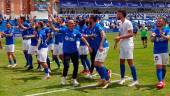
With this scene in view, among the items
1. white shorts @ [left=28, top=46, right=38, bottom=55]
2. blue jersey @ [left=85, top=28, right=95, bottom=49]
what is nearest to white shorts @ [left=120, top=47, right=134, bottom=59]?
blue jersey @ [left=85, top=28, right=95, bottom=49]

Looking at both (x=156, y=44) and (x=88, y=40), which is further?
(x=88, y=40)

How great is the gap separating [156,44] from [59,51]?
4962mm

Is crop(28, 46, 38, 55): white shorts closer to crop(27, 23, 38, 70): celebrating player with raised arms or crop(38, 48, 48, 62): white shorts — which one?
crop(27, 23, 38, 70): celebrating player with raised arms

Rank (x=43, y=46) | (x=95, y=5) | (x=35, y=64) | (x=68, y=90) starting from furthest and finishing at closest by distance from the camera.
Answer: (x=95, y=5)
(x=35, y=64)
(x=43, y=46)
(x=68, y=90)

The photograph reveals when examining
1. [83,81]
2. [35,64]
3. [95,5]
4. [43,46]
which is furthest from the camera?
[95,5]

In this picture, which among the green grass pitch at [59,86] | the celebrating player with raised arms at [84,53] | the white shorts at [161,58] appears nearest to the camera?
the green grass pitch at [59,86]

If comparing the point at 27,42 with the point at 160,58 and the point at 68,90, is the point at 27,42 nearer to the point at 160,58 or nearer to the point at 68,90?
the point at 68,90

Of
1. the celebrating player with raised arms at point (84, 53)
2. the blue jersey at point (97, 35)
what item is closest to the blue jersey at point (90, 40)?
the blue jersey at point (97, 35)

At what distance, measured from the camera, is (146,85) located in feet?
38.8

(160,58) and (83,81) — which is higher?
(160,58)

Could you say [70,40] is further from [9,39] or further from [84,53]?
[9,39]

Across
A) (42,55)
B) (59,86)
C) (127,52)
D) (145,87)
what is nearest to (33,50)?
(42,55)

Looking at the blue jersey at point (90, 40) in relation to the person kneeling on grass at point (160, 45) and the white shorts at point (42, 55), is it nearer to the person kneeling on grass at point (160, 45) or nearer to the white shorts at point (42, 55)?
the white shorts at point (42, 55)

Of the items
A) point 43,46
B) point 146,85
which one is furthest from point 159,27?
point 43,46
